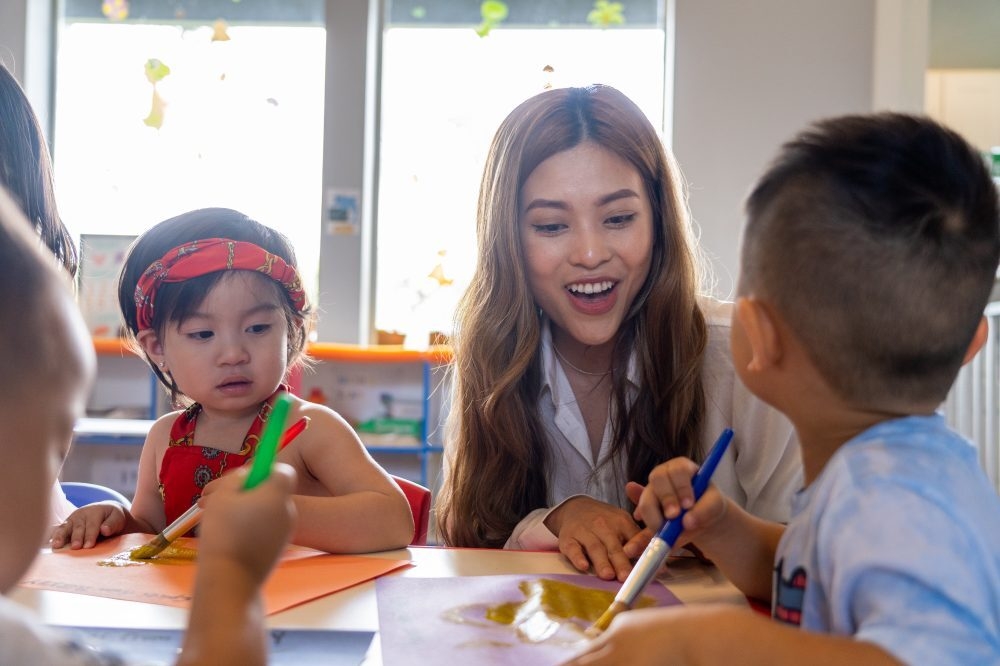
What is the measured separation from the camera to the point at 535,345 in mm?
1427

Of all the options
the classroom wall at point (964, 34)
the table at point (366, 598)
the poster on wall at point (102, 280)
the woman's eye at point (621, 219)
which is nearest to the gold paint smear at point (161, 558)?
the table at point (366, 598)

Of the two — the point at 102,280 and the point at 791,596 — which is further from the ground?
the point at 102,280

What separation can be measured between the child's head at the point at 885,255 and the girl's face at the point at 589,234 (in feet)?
2.21

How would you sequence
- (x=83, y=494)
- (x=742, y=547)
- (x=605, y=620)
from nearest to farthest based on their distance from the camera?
(x=605, y=620) → (x=742, y=547) → (x=83, y=494)

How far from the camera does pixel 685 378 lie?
4.41ft

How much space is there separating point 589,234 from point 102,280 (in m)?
3.35

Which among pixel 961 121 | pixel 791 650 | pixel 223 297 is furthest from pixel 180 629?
pixel 961 121

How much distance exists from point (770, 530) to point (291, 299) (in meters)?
0.75

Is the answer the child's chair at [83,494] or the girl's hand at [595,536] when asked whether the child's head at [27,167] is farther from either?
the girl's hand at [595,536]

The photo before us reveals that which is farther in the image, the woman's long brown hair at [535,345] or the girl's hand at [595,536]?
the woman's long brown hair at [535,345]

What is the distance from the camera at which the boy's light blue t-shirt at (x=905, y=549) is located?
1.73 feet

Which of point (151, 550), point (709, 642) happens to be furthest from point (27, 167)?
point (709, 642)

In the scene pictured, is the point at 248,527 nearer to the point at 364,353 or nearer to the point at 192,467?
the point at 192,467

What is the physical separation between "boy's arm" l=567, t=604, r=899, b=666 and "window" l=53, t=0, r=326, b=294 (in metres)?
3.64
